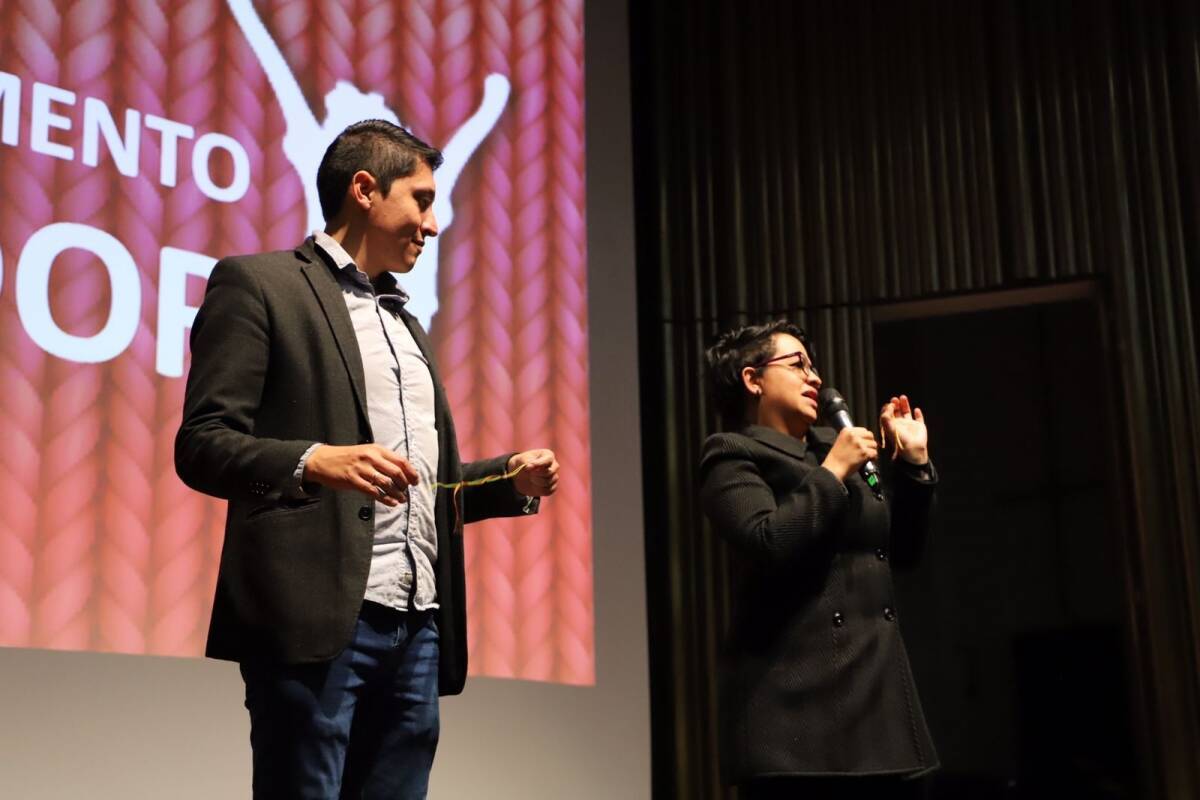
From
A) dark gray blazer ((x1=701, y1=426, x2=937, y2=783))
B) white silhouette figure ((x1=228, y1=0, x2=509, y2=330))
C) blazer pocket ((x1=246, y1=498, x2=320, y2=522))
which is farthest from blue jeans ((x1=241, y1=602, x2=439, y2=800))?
white silhouette figure ((x1=228, y1=0, x2=509, y2=330))

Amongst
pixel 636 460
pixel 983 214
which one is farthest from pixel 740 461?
pixel 983 214

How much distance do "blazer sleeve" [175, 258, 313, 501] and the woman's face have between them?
→ 1.10 meters

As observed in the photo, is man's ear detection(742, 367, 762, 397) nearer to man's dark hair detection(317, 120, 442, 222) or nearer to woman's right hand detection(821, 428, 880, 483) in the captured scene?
woman's right hand detection(821, 428, 880, 483)

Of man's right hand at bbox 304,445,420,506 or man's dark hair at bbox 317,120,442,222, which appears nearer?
man's right hand at bbox 304,445,420,506

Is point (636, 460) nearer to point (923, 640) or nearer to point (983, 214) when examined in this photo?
point (983, 214)

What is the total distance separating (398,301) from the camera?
1970 mm

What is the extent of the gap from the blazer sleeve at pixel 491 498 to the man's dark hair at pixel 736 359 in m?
0.73

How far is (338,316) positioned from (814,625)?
959mm

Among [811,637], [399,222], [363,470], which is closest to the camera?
[363,470]

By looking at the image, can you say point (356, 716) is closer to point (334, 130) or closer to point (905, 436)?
point (905, 436)

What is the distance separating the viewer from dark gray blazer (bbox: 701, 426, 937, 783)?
2.26 m

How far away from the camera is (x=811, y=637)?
2.30 m

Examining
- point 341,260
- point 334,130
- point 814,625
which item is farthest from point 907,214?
point 341,260

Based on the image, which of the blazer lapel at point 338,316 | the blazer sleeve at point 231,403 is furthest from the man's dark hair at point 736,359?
the blazer sleeve at point 231,403
